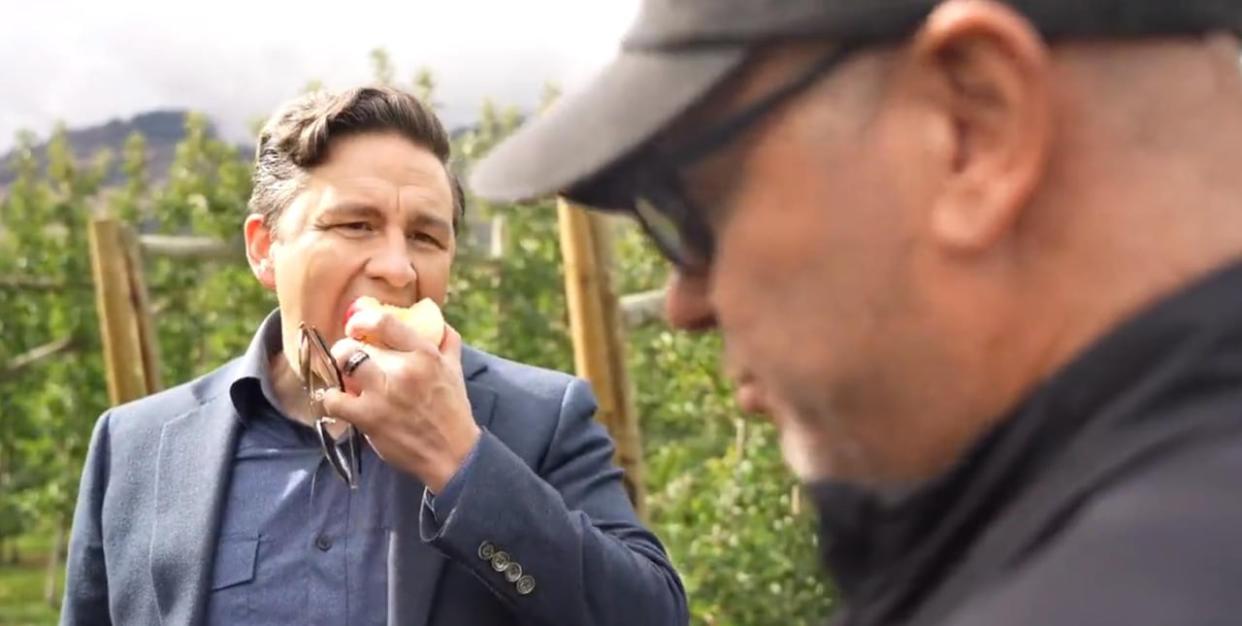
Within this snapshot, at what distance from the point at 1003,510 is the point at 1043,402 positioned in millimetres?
62

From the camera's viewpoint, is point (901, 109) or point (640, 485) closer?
point (901, 109)

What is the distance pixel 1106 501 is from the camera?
0.71 metres

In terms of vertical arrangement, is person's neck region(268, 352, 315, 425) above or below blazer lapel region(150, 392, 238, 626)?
above

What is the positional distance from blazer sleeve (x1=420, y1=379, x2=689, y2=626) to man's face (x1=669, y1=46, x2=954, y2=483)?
124 cm

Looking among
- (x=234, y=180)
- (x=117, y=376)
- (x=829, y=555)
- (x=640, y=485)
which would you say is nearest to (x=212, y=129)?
(x=234, y=180)

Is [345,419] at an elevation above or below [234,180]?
above

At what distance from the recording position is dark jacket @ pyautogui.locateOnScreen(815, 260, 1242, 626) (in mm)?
669

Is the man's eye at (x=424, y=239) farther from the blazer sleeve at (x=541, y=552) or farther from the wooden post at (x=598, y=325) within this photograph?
the wooden post at (x=598, y=325)

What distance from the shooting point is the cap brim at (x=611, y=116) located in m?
0.89

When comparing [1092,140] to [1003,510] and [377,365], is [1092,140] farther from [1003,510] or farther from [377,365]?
[377,365]

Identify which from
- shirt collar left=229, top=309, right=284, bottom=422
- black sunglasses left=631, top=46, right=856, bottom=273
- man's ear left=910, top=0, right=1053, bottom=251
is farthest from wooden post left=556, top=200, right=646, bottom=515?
man's ear left=910, top=0, right=1053, bottom=251

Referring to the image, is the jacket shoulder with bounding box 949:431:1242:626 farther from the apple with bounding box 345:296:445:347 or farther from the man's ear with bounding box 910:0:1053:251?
the apple with bounding box 345:296:445:347

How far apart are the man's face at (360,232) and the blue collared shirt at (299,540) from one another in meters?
0.20

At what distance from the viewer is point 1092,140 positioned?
2.67 ft
